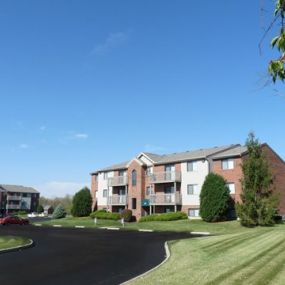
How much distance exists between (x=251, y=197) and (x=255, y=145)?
4920 mm

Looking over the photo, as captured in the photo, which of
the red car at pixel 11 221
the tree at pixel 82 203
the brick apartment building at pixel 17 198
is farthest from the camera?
the brick apartment building at pixel 17 198

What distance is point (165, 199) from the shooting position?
2077 inches

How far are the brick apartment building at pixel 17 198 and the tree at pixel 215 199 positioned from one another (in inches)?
3759

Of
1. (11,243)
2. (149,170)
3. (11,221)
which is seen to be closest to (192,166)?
(149,170)

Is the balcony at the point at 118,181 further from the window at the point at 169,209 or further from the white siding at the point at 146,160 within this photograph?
the window at the point at 169,209

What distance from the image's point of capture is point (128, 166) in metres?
59.7

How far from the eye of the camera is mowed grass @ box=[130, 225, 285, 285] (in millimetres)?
11242

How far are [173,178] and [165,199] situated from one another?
2811 millimetres

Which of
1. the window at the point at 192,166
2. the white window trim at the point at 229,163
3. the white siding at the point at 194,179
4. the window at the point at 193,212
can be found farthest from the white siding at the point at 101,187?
the white window trim at the point at 229,163

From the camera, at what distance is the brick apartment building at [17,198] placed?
128625 mm

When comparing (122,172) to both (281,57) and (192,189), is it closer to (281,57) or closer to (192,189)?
(192,189)

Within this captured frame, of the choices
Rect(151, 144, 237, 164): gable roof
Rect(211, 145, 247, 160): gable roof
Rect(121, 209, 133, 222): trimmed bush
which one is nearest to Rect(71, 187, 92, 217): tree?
Rect(121, 209, 133, 222): trimmed bush

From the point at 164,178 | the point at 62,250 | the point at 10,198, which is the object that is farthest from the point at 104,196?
the point at 10,198

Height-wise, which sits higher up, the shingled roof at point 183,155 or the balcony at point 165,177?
the shingled roof at point 183,155
